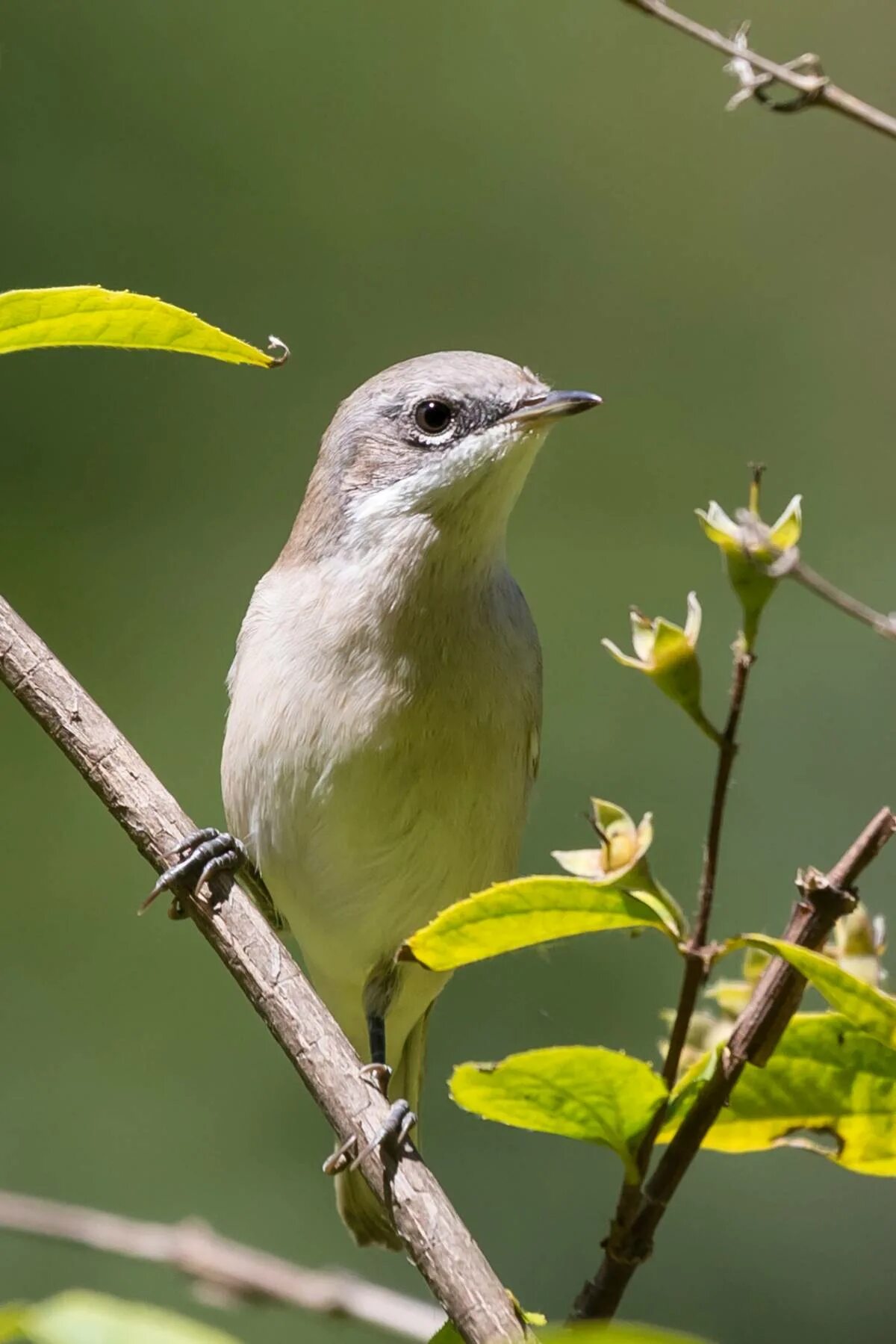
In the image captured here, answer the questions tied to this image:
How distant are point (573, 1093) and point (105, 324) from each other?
99 centimetres

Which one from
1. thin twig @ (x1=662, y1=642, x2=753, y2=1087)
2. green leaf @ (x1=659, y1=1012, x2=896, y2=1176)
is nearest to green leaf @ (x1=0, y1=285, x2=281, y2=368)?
thin twig @ (x1=662, y1=642, x2=753, y2=1087)

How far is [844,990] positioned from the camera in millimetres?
1482

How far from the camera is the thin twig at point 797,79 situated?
174 centimetres

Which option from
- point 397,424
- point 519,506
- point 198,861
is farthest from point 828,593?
point 519,506

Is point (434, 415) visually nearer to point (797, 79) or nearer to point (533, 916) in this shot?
point (797, 79)

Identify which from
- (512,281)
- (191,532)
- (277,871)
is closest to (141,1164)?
(191,532)

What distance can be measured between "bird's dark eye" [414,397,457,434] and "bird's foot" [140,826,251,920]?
1036 mm

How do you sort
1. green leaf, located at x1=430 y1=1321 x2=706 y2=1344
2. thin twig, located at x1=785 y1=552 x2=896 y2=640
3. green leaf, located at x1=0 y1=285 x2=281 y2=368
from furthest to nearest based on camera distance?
green leaf, located at x1=0 y1=285 x2=281 y2=368
thin twig, located at x1=785 y1=552 x2=896 y2=640
green leaf, located at x1=430 y1=1321 x2=706 y2=1344

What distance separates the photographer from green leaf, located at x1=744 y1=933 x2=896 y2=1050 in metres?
1.44

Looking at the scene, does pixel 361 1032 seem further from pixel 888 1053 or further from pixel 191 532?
pixel 191 532

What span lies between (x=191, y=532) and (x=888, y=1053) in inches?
243

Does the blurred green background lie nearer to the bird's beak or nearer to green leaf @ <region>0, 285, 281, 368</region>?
the bird's beak

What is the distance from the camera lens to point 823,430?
25.9 ft

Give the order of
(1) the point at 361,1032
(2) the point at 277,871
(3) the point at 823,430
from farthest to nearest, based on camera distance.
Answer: (3) the point at 823,430
(1) the point at 361,1032
(2) the point at 277,871
